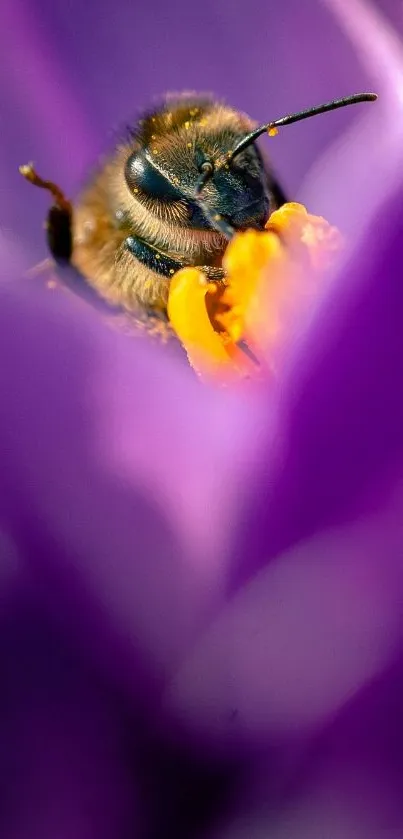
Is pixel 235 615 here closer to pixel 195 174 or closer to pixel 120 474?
pixel 120 474

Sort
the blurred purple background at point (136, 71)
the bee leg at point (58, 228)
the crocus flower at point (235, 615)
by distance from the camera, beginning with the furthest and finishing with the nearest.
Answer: the blurred purple background at point (136, 71), the bee leg at point (58, 228), the crocus flower at point (235, 615)

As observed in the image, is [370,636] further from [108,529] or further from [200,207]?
[200,207]

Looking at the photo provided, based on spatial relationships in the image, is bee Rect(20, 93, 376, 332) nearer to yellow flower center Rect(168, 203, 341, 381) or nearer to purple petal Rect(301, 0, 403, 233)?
yellow flower center Rect(168, 203, 341, 381)

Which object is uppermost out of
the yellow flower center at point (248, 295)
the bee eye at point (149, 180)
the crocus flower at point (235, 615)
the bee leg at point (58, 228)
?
the bee eye at point (149, 180)

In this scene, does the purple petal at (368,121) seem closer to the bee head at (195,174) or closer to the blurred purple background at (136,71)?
the blurred purple background at (136,71)

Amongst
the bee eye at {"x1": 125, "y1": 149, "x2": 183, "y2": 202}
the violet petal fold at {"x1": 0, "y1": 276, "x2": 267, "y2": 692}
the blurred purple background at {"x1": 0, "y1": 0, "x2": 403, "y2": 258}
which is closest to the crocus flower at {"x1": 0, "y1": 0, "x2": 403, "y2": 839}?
the violet petal fold at {"x1": 0, "y1": 276, "x2": 267, "y2": 692}

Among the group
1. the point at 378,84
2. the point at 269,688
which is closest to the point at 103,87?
the point at 378,84

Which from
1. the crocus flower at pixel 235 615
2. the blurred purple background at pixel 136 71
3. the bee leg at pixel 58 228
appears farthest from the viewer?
the blurred purple background at pixel 136 71

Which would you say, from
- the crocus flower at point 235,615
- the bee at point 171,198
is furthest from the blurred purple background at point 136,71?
the crocus flower at point 235,615
